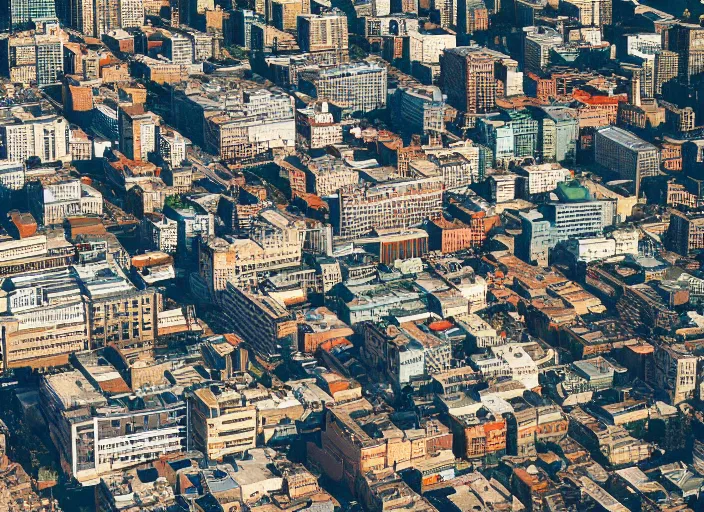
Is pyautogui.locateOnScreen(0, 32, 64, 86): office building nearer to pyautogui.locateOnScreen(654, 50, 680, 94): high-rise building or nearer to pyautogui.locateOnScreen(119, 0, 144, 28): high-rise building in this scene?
pyautogui.locateOnScreen(119, 0, 144, 28): high-rise building

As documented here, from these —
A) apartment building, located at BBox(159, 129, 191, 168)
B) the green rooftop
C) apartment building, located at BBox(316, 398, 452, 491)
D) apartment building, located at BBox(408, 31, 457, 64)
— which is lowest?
apartment building, located at BBox(316, 398, 452, 491)

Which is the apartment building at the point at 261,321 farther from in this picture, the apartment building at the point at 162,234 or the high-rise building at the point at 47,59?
the high-rise building at the point at 47,59

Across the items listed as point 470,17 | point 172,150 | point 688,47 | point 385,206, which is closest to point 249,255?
point 385,206

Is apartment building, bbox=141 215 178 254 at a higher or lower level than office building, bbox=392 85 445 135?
lower

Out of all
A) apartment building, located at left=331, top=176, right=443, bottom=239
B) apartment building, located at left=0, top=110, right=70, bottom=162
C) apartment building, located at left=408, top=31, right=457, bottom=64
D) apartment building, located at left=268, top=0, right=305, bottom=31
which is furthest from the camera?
apartment building, located at left=268, top=0, right=305, bottom=31

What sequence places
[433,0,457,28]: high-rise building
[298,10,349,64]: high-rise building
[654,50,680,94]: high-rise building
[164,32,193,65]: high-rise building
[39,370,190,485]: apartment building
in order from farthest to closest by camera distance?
[433,0,457,28]: high-rise building < [298,10,349,64]: high-rise building < [164,32,193,65]: high-rise building < [654,50,680,94]: high-rise building < [39,370,190,485]: apartment building

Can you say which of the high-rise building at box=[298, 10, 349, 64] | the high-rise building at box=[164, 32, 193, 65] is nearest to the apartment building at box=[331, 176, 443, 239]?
the high-rise building at box=[164, 32, 193, 65]

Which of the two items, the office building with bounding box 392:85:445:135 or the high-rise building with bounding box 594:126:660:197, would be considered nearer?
the high-rise building with bounding box 594:126:660:197
